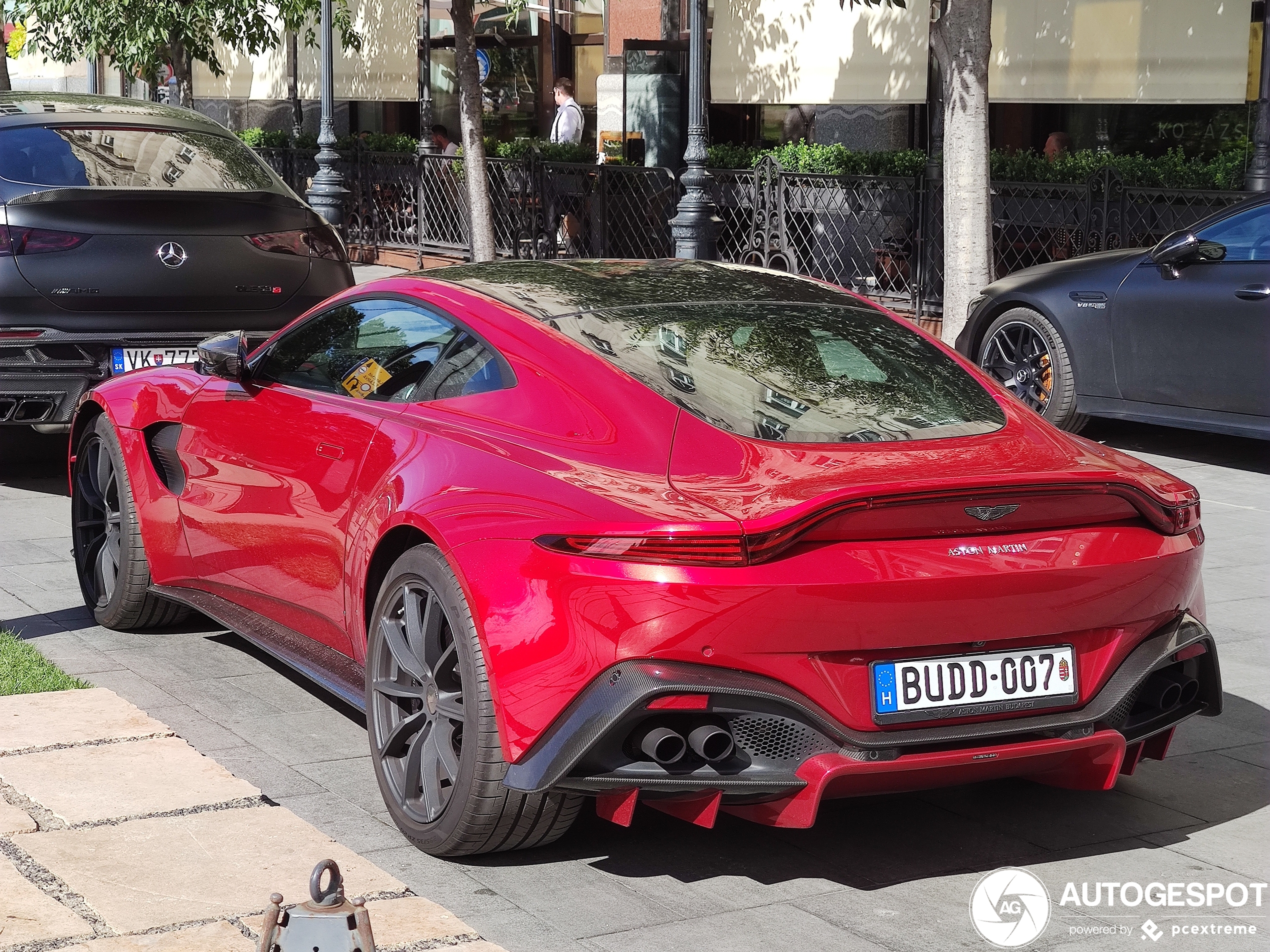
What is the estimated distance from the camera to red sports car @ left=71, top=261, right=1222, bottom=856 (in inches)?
142

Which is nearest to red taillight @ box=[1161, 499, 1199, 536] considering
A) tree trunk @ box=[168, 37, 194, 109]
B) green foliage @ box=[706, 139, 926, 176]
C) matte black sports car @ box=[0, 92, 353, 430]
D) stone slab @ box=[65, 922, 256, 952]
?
stone slab @ box=[65, 922, 256, 952]

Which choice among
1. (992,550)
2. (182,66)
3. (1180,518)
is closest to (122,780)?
(992,550)

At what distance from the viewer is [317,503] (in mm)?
4770

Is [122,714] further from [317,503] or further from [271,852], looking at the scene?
[271,852]

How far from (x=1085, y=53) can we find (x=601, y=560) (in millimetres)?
11676

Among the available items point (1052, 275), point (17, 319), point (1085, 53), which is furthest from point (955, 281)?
point (17, 319)

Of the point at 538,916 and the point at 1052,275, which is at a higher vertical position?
the point at 1052,275

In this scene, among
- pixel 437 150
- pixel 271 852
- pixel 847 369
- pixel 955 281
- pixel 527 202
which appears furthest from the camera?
pixel 437 150

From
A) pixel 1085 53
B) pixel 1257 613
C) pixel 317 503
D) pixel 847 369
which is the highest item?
pixel 1085 53

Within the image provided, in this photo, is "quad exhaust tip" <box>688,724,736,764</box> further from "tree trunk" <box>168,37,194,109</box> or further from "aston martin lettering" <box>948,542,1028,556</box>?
"tree trunk" <box>168,37,194,109</box>

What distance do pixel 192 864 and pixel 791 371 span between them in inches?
73.0

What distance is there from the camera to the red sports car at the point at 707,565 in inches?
142

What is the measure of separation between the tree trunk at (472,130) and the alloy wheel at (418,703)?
39.8ft

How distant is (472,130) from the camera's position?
53.2 feet
